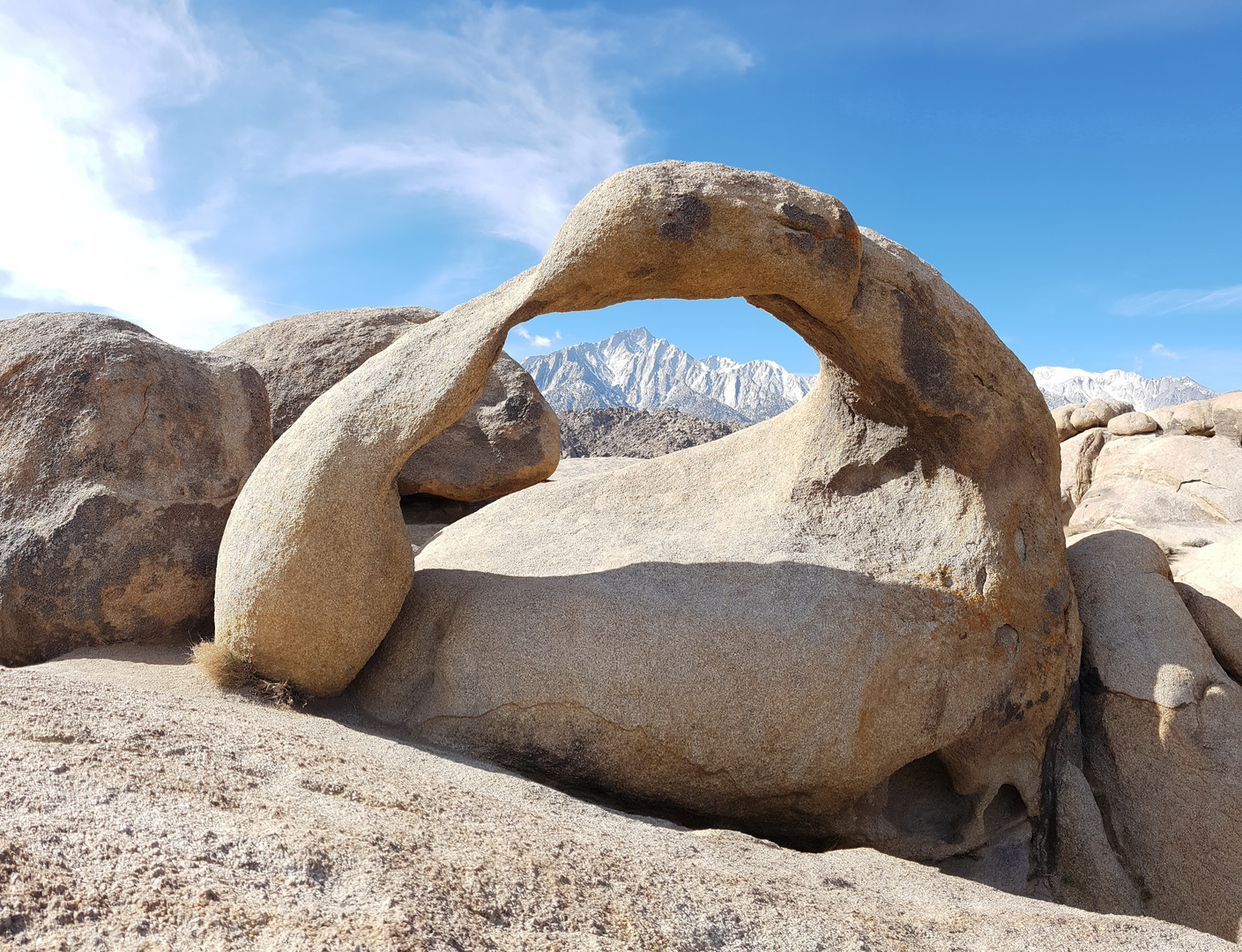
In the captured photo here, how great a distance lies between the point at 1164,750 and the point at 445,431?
4.49 meters

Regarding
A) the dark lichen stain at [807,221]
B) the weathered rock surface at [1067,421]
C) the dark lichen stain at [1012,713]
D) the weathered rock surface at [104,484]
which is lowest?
the dark lichen stain at [1012,713]

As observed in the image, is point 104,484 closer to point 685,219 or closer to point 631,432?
point 685,219

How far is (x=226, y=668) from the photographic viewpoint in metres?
3.25

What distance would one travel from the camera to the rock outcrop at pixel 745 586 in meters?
3.24

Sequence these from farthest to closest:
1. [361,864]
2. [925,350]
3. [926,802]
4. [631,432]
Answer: [631,432], [926,802], [925,350], [361,864]

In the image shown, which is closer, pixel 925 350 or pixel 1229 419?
pixel 925 350

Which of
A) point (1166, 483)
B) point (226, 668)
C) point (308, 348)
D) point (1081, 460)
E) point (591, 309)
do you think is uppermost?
point (1081, 460)

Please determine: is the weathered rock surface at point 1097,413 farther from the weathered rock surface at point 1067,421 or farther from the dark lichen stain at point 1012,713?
the dark lichen stain at point 1012,713

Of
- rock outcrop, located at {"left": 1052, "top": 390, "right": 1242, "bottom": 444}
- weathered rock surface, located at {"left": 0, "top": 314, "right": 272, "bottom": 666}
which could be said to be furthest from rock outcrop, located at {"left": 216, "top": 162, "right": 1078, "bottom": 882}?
rock outcrop, located at {"left": 1052, "top": 390, "right": 1242, "bottom": 444}

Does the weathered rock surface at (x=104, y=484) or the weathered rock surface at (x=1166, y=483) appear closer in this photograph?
the weathered rock surface at (x=104, y=484)

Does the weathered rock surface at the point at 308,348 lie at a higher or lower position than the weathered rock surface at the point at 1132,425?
lower

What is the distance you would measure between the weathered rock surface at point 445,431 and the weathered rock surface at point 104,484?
5.73ft

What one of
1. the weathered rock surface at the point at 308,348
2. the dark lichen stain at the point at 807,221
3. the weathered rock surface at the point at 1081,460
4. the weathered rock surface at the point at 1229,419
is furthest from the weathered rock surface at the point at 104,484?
the weathered rock surface at the point at 1229,419

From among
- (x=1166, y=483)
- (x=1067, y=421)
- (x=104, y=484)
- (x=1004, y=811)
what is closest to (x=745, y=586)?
(x=1004, y=811)
